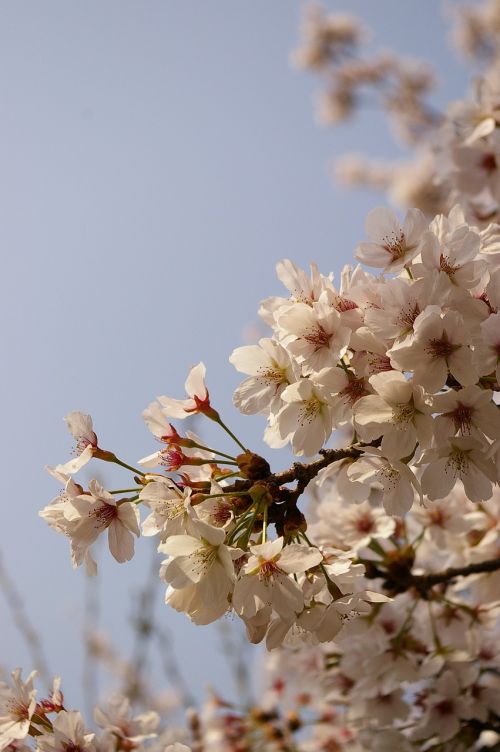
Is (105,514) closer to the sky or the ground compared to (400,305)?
closer to the ground

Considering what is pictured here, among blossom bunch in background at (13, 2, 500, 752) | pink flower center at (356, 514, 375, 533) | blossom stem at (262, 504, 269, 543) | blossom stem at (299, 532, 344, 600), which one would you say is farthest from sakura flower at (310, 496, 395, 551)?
blossom stem at (262, 504, 269, 543)

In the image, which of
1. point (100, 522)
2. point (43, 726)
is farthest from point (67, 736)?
point (100, 522)

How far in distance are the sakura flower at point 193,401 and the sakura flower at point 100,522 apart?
7.5 inches

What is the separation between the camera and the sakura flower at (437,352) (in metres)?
0.96

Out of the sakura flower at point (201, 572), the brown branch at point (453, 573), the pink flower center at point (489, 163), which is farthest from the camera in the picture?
the pink flower center at point (489, 163)

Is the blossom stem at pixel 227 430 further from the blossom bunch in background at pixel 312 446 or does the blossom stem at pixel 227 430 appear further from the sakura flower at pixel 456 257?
the sakura flower at pixel 456 257

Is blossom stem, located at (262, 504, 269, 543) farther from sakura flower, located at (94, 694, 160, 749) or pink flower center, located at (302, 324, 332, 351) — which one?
sakura flower, located at (94, 694, 160, 749)

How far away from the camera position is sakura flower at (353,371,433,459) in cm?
100

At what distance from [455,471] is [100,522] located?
22.8 inches

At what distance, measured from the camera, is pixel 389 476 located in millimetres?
1078

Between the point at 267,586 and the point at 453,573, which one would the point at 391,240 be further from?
the point at 453,573

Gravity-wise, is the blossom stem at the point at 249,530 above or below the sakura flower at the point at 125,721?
above

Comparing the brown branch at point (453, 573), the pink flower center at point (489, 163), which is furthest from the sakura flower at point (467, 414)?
the pink flower center at point (489, 163)

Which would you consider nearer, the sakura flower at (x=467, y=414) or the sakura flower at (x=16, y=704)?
the sakura flower at (x=467, y=414)
